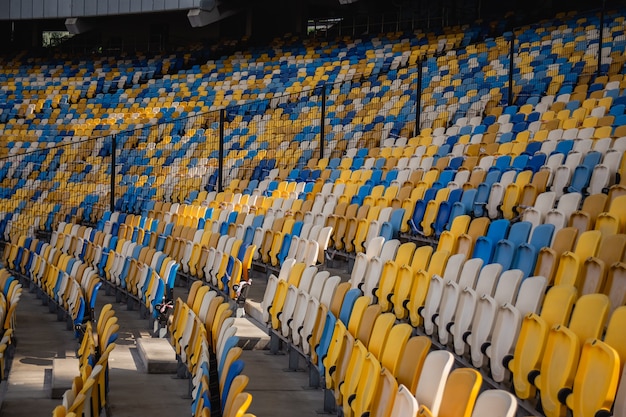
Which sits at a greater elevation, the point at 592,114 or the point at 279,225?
the point at 592,114

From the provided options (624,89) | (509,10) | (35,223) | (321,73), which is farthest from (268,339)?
(509,10)

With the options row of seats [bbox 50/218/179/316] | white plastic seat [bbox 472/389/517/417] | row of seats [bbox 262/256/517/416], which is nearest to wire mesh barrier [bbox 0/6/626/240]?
row of seats [bbox 50/218/179/316]

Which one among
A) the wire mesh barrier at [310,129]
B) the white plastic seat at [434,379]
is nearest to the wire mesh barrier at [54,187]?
the wire mesh barrier at [310,129]

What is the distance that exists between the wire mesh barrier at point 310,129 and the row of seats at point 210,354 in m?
3.99

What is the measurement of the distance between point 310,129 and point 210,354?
737 cm

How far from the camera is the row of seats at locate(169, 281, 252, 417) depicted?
2.73 meters

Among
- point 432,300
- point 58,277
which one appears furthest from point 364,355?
point 58,277

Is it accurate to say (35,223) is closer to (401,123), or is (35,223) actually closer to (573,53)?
(401,123)

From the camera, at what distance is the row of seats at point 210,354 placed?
273cm

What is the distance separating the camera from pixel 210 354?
3957 mm

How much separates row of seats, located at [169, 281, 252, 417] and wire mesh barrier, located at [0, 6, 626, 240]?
3.99 meters

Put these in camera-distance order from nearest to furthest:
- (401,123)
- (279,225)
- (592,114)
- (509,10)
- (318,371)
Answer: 1. (318,371)
2. (279,225)
3. (592,114)
4. (401,123)
5. (509,10)

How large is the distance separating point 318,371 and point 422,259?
1012mm

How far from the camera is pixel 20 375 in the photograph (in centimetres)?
499
